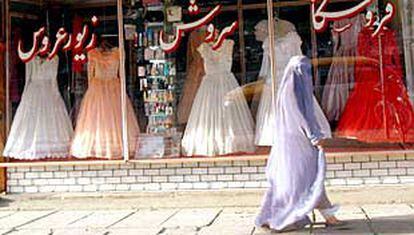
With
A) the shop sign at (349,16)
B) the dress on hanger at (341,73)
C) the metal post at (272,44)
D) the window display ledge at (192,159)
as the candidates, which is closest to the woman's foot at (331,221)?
the window display ledge at (192,159)

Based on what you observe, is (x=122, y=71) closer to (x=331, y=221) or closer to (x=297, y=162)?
(x=297, y=162)

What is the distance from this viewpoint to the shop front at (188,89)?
29.3ft

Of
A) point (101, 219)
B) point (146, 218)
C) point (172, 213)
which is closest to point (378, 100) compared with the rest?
point (172, 213)

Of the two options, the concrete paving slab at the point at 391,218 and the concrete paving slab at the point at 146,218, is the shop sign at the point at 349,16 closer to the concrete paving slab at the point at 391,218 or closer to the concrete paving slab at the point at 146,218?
the concrete paving slab at the point at 391,218

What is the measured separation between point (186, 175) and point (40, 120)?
2.41 m

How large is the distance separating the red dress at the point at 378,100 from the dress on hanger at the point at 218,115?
54.4 inches

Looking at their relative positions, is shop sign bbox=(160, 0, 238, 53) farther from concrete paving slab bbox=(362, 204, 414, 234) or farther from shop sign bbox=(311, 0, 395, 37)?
concrete paving slab bbox=(362, 204, 414, 234)

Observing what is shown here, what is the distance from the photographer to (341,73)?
30.0ft

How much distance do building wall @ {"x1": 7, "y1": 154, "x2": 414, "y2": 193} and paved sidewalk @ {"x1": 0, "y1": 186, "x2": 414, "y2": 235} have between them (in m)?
0.16

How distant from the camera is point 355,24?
9.12 meters

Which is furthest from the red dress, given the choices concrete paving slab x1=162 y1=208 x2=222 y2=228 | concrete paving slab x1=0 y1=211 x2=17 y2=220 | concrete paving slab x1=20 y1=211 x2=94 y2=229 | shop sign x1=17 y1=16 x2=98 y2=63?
concrete paving slab x1=0 y1=211 x2=17 y2=220

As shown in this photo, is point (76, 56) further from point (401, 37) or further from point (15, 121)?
point (401, 37)

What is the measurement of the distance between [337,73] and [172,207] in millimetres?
3043

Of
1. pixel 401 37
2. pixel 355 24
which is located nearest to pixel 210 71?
pixel 355 24
